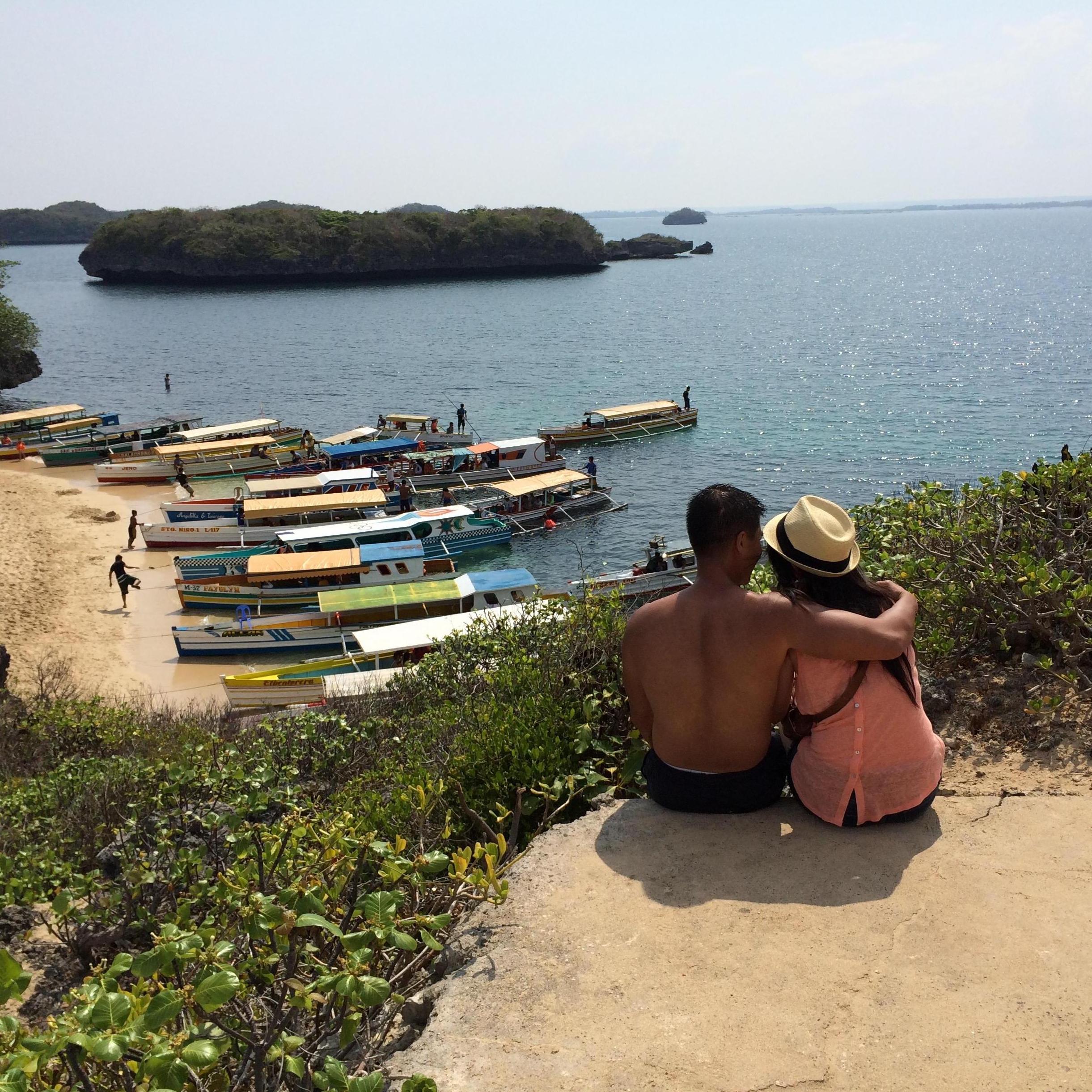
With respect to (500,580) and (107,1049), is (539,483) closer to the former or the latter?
(500,580)

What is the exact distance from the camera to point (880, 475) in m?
38.6

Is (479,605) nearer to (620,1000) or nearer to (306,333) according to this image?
(620,1000)

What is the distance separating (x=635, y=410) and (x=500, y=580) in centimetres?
2441

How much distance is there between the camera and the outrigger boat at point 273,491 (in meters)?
32.0

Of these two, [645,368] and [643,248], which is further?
[643,248]

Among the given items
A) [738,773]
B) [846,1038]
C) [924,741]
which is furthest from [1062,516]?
[846,1038]

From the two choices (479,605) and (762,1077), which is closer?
(762,1077)

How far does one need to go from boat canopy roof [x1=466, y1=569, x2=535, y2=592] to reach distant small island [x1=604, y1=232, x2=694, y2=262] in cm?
14654

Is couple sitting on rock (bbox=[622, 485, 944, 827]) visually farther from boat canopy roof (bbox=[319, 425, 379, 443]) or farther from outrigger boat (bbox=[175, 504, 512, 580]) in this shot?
boat canopy roof (bbox=[319, 425, 379, 443])

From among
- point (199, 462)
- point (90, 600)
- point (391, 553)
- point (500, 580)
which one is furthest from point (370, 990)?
point (199, 462)

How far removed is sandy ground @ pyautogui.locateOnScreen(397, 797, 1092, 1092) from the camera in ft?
11.3

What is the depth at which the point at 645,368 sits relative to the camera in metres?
66.6

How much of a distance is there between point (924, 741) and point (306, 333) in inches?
3390

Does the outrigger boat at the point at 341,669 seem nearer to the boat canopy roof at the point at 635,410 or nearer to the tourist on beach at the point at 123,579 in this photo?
the tourist on beach at the point at 123,579
